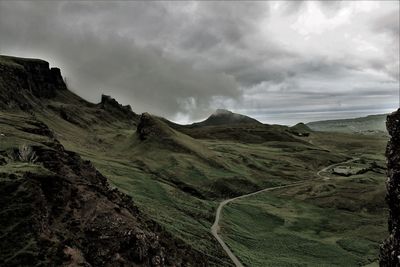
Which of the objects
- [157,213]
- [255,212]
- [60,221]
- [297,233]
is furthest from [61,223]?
[255,212]

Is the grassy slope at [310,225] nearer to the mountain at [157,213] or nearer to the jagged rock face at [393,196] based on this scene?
the mountain at [157,213]

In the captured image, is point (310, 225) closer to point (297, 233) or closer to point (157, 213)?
point (297, 233)

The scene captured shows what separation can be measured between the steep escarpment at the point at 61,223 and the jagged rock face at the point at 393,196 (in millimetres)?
31335

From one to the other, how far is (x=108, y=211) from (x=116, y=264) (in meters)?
7.93

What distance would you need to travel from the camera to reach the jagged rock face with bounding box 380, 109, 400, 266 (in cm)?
2498

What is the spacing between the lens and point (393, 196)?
87.7 feet

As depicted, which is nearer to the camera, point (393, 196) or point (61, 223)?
point (393, 196)

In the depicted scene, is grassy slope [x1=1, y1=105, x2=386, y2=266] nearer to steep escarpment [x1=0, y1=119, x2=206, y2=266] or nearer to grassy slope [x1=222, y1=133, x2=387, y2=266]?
grassy slope [x1=222, y1=133, x2=387, y2=266]

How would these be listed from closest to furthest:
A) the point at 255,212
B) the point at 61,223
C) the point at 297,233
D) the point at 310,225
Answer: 1. the point at 61,223
2. the point at 297,233
3. the point at 310,225
4. the point at 255,212

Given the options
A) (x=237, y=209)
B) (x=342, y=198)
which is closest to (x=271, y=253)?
(x=237, y=209)

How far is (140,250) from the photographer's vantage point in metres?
51.3

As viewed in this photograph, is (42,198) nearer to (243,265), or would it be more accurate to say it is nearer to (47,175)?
(47,175)

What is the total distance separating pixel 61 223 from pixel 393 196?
123 ft

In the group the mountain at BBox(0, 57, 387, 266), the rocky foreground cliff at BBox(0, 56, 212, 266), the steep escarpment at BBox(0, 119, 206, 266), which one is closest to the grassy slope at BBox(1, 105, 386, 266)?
the mountain at BBox(0, 57, 387, 266)
